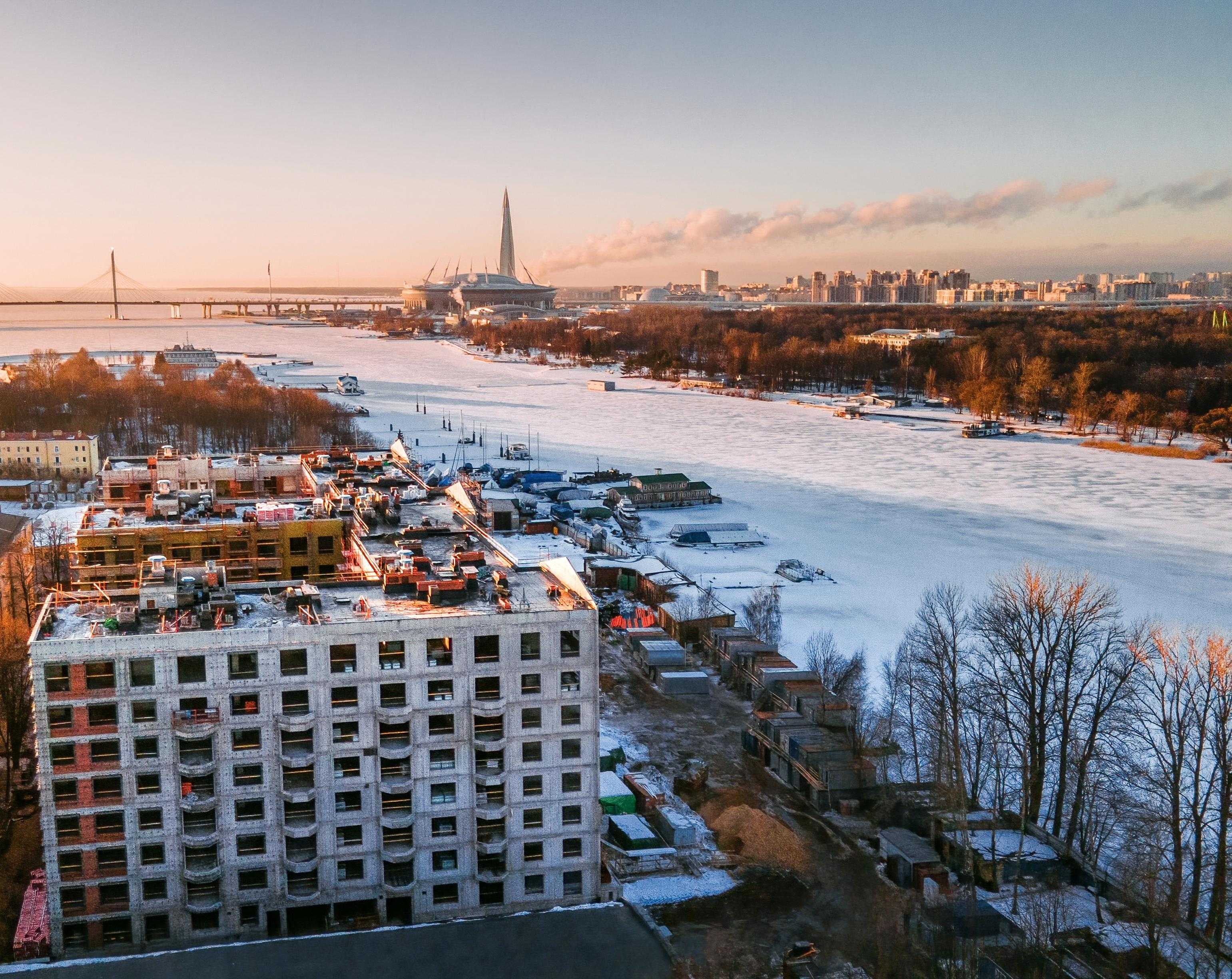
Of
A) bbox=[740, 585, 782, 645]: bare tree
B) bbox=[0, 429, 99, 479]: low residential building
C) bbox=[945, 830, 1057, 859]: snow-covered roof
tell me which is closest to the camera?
bbox=[945, 830, 1057, 859]: snow-covered roof

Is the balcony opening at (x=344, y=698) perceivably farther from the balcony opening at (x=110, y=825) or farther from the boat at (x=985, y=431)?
the boat at (x=985, y=431)

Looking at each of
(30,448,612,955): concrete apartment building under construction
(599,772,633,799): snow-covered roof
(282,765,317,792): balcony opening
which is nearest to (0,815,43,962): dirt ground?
(30,448,612,955): concrete apartment building under construction

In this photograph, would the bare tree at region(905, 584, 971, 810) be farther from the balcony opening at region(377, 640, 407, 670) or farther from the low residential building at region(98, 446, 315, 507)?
the low residential building at region(98, 446, 315, 507)

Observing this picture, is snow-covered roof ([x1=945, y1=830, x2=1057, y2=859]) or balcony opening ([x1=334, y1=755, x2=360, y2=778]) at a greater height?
balcony opening ([x1=334, y1=755, x2=360, y2=778])

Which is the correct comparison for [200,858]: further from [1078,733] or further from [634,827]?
[1078,733]

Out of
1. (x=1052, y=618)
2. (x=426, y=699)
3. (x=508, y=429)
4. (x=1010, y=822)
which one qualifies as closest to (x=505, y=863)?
(x=426, y=699)

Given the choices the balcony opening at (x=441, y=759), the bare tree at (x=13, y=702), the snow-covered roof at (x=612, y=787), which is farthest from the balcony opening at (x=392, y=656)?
the bare tree at (x=13, y=702)
